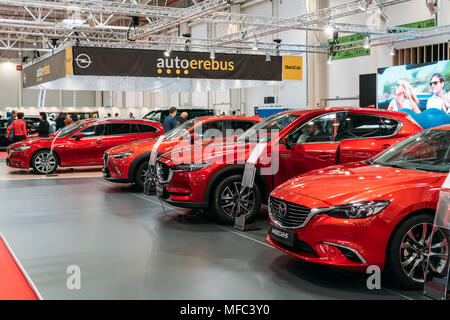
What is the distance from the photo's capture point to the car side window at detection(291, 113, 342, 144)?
275 inches

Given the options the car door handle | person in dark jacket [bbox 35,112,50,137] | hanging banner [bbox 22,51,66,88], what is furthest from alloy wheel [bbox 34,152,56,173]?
the car door handle

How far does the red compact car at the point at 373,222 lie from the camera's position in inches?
166

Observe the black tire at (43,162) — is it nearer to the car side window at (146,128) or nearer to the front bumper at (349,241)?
the car side window at (146,128)

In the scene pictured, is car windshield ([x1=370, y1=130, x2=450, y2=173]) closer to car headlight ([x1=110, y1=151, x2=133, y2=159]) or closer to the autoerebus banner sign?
car headlight ([x1=110, y1=151, x2=133, y2=159])

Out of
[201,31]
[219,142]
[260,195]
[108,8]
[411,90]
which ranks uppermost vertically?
[201,31]

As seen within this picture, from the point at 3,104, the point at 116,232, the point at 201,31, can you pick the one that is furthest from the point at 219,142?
the point at 3,104

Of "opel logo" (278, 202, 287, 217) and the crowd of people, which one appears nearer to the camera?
"opel logo" (278, 202, 287, 217)

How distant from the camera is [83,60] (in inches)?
533

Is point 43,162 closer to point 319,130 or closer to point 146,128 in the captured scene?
point 146,128

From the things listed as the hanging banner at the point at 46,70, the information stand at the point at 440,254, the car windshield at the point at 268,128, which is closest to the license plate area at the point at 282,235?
the information stand at the point at 440,254
